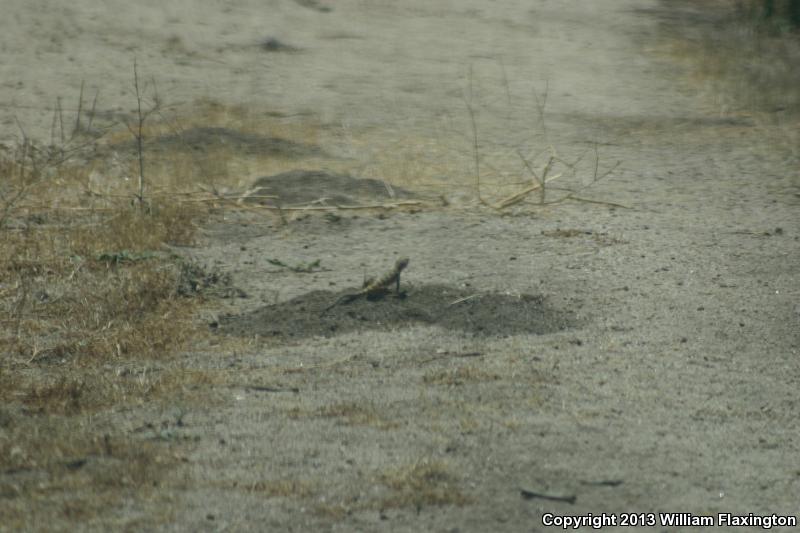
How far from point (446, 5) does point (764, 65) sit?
11.1 ft

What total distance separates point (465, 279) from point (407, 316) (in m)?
0.64

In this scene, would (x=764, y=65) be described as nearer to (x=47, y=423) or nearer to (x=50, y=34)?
(x=50, y=34)

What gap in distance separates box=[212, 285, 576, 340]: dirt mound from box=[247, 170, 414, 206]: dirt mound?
1914 millimetres

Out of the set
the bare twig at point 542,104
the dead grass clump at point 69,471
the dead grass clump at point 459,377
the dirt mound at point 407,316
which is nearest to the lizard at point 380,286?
the dirt mound at point 407,316

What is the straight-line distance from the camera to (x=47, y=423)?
4066mm

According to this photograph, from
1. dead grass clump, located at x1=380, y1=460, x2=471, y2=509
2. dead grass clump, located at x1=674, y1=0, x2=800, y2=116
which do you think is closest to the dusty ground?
dead grass clump, located at x1=380, y1=460, x2=471, y2=509

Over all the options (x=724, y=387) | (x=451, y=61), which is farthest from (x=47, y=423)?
(x=451, y=61)

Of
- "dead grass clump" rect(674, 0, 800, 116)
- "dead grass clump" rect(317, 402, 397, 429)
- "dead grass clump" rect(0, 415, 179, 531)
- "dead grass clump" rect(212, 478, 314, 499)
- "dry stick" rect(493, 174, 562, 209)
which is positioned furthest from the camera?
"dead grass clump" rect(674, 0, 800, 116)

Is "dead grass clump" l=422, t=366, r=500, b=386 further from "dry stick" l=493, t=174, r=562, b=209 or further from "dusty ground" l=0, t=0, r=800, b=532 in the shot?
"dry stick" l=493, t=174, r=562, b=209

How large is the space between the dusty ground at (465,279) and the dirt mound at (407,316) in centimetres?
2

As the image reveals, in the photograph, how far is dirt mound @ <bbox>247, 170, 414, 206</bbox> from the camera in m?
7.45

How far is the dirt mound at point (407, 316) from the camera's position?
204 inches

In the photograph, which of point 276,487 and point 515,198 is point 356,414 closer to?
point 276,487

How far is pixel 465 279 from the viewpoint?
5867 millimetres
